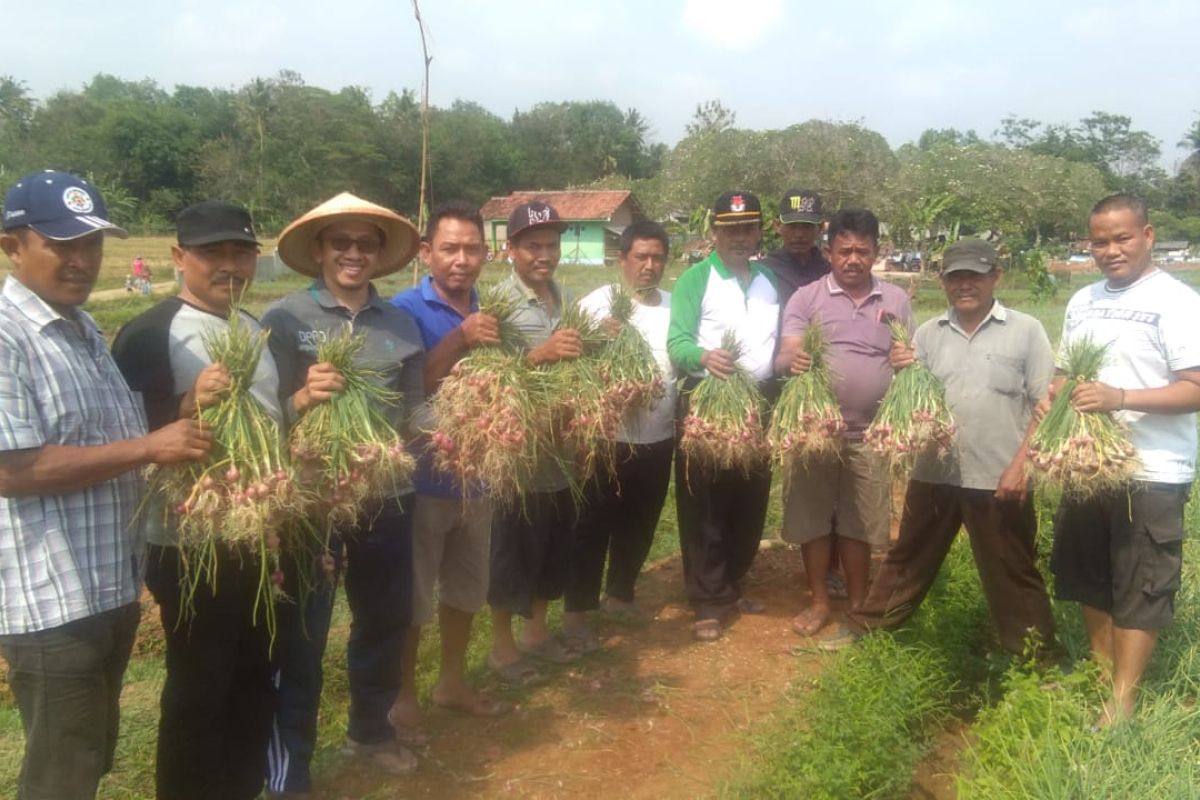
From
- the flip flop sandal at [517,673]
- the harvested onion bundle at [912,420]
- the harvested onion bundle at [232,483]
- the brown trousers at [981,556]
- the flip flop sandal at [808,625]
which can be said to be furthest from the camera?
the flip flop sandal at [808,625]

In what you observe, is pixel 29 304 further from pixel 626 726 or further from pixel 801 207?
pixel 801 207

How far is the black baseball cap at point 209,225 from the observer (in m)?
2.57

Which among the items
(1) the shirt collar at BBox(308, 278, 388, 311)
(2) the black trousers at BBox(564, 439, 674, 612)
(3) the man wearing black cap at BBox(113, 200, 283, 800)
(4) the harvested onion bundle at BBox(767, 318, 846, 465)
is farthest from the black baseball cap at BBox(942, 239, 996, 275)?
(3) the man wearing black cap at BBox(113, 200, 283, 800)

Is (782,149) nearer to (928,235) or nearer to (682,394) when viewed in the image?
(928,235)

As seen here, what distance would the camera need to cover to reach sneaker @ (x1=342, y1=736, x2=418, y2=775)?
10.9 ft

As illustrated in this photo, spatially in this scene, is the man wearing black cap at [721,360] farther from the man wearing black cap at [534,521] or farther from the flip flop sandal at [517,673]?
the flip flop sandal at [517,673]

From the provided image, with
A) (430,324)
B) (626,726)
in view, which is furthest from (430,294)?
(626,726)

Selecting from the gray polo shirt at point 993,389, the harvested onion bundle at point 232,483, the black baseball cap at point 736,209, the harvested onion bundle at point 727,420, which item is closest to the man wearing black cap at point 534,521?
the harvested onion bundle at point 727,420

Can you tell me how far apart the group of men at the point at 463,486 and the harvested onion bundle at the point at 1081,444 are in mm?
101

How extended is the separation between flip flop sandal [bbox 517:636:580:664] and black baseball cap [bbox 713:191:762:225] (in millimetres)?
2283

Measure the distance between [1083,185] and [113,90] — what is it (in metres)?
98.5

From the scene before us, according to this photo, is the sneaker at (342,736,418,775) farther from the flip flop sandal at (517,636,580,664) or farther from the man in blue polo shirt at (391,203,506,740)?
the flip flop sandal at (517,636,580,664)

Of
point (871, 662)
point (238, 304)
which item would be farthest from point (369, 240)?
point (871, 662)

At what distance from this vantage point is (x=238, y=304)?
2.72 metres
